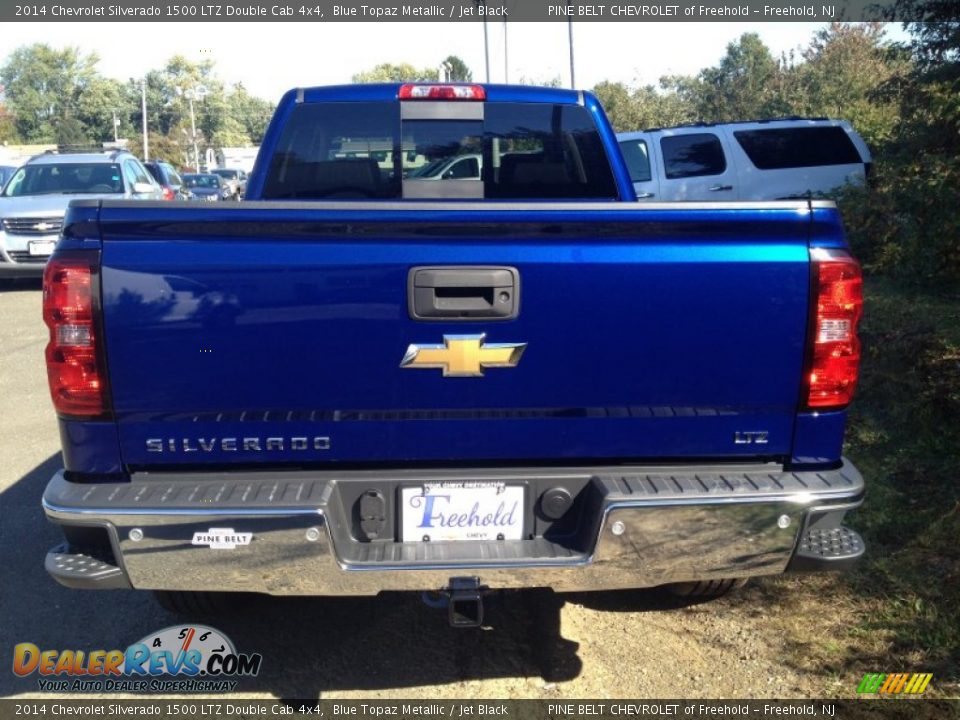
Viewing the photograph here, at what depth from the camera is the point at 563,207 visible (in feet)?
9.12

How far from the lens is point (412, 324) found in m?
2.76

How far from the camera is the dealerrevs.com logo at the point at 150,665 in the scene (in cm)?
349

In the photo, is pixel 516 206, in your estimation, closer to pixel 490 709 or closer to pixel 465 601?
pixel 465 601

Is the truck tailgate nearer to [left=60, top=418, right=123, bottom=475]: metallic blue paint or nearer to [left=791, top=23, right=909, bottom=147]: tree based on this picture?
[left=60, top=418, right=123, bottom=475]: metallic blue paint

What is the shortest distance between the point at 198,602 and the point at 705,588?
2058 mm

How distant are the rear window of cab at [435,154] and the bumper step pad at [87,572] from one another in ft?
7.05

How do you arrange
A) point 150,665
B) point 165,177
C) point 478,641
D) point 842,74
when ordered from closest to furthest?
point 150,665 → point 478,641 → point 165,177 → point 842,74

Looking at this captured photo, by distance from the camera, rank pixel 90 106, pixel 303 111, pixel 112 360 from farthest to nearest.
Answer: pixel 90 106, pixel 303 111, pixel 112 360

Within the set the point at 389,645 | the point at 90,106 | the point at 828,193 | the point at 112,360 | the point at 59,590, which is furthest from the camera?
the point at 90,106

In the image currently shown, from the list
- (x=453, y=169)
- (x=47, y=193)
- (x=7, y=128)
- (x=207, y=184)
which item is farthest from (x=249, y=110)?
(x=453, y=169)

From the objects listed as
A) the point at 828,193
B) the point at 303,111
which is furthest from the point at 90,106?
the point at 303,111

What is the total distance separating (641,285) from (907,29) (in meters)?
8.67

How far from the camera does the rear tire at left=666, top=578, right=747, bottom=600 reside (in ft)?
12.4

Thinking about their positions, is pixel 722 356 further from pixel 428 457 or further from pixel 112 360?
pixel 112 360
